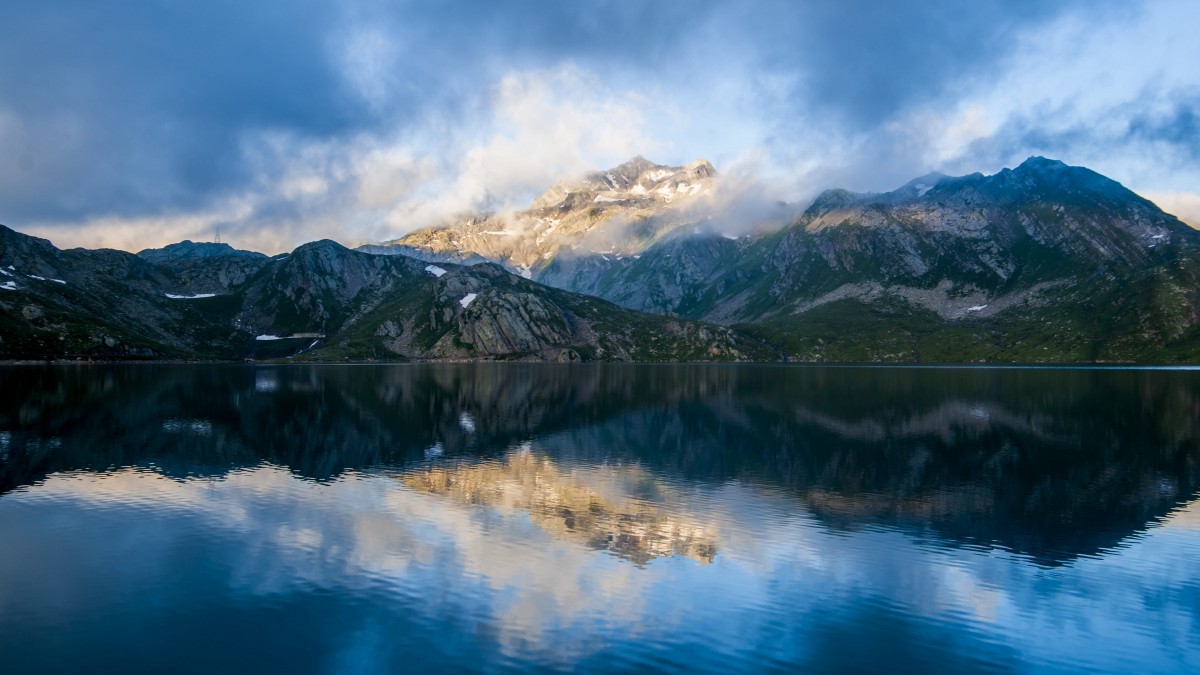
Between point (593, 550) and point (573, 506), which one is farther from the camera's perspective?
point (573, 506)

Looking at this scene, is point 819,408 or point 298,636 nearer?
point 298,636

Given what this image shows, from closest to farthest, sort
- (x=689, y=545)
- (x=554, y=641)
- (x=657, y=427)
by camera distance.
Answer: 1. (x=554, y=641)
2. (x=689, y=545)
3. (x=657, y=427)

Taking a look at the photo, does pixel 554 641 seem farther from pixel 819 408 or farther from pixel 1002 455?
pixel 819 408

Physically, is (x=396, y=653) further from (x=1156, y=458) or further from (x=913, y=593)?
(x=1156, y=458)

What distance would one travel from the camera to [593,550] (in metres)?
40.4

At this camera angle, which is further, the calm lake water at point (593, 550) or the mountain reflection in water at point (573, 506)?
the mountain reflection in water at point (573, 506)

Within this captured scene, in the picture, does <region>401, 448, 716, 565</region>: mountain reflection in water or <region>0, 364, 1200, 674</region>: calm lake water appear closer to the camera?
<region>0, 364, 1200, 674</region>: calm lake water

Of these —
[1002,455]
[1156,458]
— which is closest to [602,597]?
[1002,455]

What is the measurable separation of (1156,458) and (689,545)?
61.9 m

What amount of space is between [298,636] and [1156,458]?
3325 inches

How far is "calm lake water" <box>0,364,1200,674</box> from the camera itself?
27391 millimetres

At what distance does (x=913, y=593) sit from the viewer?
1345 inches

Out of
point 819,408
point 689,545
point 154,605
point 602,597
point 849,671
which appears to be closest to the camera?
point 849,671

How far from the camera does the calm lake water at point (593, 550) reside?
27.4 metres
